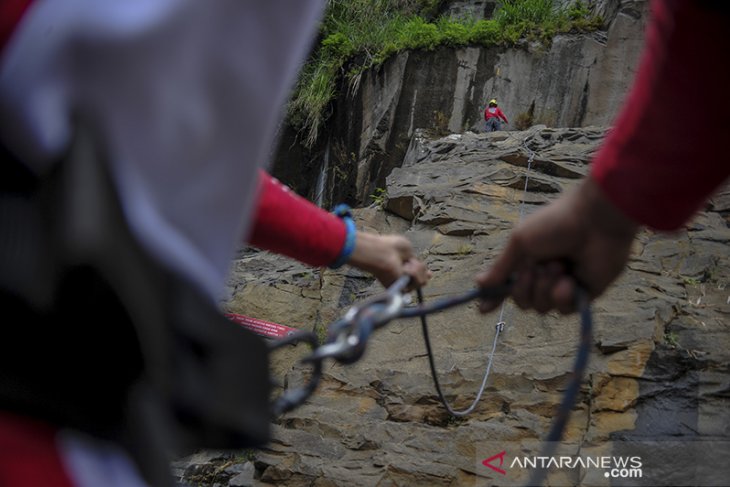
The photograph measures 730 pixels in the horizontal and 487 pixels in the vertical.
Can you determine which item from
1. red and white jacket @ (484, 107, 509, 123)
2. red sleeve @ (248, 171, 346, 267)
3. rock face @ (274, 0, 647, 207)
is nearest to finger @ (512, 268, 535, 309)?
red sleeve @ (248, 171, 346, 267)

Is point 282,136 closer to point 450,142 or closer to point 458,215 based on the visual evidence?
point 450,142

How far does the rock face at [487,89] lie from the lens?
37.9 feet

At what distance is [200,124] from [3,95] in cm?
22

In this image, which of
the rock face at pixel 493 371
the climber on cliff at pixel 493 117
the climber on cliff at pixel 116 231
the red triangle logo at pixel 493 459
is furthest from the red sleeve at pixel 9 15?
the climber on cliff at pixel 493 117

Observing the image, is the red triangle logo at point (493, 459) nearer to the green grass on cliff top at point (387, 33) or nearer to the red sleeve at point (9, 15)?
the red sleeve at point (9, 15)

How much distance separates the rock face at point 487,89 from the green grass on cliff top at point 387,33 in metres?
0.17

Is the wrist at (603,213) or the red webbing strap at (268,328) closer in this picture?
the wrist at (603,213)

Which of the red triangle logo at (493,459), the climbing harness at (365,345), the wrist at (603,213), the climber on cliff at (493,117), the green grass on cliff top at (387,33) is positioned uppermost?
the green grass on cliff top at (387,33)

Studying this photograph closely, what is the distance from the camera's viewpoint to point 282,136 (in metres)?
13.8

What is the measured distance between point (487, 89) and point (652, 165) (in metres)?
11.1

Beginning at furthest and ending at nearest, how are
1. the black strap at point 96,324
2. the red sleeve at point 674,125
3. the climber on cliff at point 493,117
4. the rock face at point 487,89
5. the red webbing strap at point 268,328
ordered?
1. the rock face at point 487,89
2. the climber on cliff at point 493,117
3. the red webbing strap at point 268,328
4. the red sleeve at point 674,125
5. the black strap at point 96,324

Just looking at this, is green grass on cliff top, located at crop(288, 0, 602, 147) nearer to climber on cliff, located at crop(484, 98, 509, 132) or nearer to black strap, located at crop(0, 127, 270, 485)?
climber on cliff, located at crop(484, 98, 509, 132)

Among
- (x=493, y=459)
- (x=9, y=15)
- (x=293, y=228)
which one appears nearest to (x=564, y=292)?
(x=293, y=228)

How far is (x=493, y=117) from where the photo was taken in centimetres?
1108
